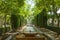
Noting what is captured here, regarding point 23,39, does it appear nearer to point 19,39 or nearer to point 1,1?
point 19,39

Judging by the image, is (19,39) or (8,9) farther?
(8,9)

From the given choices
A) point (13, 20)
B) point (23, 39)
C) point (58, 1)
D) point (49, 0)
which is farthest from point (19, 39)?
point (13, 20)

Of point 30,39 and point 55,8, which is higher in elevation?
point 55,8

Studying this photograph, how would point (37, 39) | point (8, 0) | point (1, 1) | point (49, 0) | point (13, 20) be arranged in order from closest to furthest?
point (37, 39), point (1, 1), point (8, 0), point (49, 0), point (13, 20)

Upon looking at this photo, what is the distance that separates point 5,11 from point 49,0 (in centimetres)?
768

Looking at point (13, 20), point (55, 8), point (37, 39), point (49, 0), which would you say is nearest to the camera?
point (37, 39)

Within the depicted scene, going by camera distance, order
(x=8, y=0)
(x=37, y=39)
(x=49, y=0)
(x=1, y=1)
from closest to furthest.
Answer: (x=37, y=39) → (x=1, y=1) → (x=8, y=0) → (x=49, y=0)

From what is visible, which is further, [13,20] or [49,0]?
[13,20]

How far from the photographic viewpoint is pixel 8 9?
2967cm

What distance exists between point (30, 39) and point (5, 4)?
563 inches

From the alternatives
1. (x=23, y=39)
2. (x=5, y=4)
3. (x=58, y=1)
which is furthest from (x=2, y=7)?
(x=23, y=39)

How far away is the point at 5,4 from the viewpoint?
90.7 ft

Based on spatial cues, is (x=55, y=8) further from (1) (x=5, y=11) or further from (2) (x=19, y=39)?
(2) (x=19, y=39)

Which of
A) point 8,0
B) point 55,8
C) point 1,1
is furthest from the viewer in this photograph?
point 55,8
